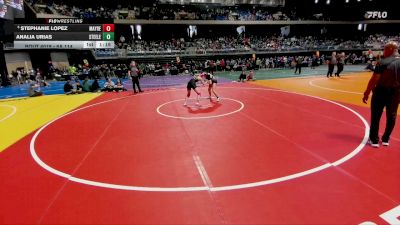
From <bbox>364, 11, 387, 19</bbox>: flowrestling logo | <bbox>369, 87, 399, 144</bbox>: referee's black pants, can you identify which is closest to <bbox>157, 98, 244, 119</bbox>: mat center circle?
<bbox>369, 87, 399, 144</bbox>: referee's black pants

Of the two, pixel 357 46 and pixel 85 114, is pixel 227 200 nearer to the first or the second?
pixel 85 114

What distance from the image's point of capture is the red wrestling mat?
373cm

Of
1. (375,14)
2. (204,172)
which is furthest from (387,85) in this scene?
(375,14)

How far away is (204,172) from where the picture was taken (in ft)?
16.3

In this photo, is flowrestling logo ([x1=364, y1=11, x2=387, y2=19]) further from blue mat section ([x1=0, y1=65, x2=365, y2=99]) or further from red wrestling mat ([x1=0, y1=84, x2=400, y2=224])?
red wrestling mat ([x1=0, y1=84, x2=400, y2=224])

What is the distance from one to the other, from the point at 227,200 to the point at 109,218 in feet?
5.35

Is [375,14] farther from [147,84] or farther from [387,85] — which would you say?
[387,85]

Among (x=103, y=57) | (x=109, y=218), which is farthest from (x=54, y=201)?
(x=103, y=57)

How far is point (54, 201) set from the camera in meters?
4.19

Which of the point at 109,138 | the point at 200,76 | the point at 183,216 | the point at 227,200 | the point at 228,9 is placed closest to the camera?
the point at 183,216
